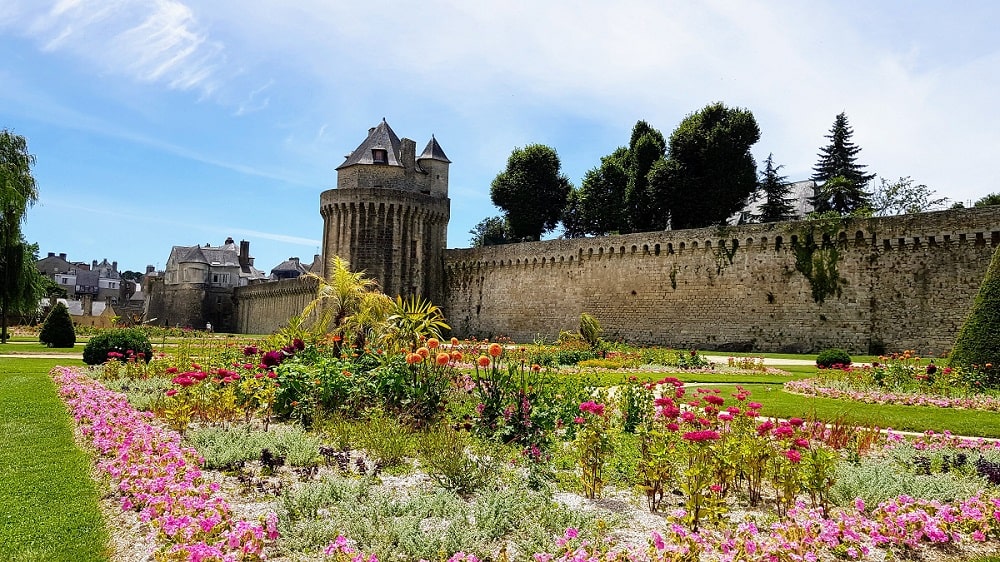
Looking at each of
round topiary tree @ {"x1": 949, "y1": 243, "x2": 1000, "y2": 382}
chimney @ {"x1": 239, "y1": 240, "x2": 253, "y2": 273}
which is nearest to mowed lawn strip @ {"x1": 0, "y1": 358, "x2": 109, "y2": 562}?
round topiary tree @ {"x1": 949, "y1": 243, "x2": 1000, "y2": 382}

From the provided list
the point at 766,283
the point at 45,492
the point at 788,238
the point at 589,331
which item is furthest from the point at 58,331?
the point at 788,238

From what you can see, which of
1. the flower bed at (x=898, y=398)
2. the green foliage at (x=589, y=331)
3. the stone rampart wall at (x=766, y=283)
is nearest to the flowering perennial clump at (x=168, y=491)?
the flower bed at (x=898, y=398)

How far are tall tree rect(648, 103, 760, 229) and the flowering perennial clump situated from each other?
1109 inches

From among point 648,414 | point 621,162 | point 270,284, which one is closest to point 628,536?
point 648,414

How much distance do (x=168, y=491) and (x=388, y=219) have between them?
29.7 m

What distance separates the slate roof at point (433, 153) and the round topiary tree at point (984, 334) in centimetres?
2836

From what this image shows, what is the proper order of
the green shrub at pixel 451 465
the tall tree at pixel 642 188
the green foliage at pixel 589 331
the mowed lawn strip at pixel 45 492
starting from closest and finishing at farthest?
the mowed lawn strip at pixel 45 492, the green shrub at pixel 451 465, the green foliage at pixel 589 331, the tall tree at pixel 642 188

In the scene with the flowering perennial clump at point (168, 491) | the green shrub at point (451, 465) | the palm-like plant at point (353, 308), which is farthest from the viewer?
the palm-like plant at point (353, 308)

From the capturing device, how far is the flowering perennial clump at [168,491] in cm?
385

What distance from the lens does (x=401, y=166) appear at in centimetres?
3500

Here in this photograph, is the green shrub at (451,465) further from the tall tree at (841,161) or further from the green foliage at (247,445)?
the tall tree at (841,161)

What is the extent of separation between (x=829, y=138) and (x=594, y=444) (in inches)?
1802

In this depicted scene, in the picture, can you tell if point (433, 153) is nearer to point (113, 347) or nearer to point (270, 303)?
point (270, 303)

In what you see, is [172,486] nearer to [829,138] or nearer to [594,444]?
[594,444]
